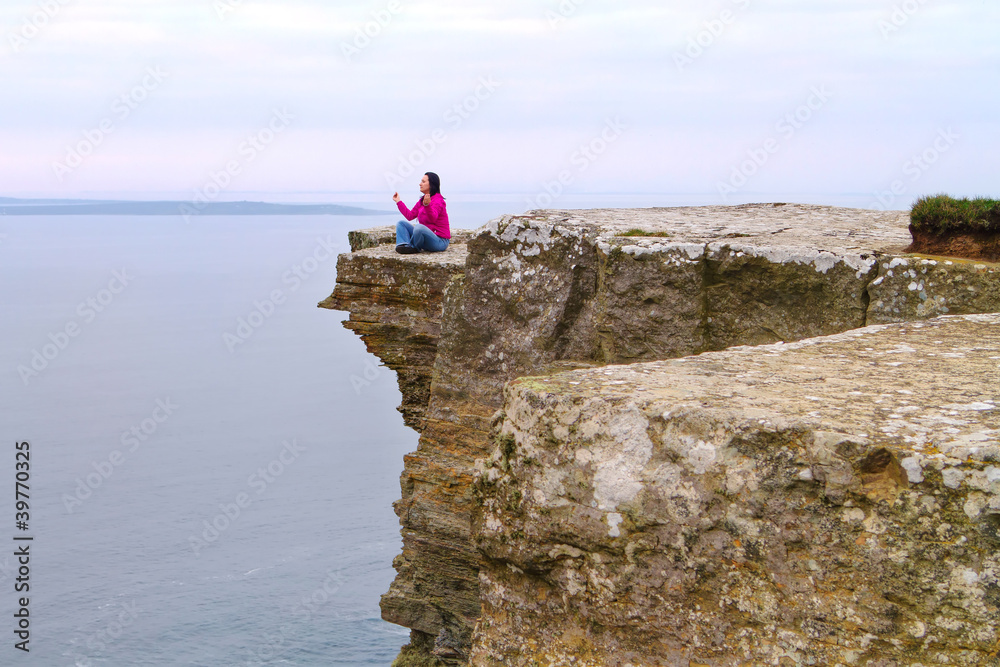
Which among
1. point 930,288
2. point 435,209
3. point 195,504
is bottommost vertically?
point 195,504

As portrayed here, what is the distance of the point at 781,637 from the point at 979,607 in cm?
68

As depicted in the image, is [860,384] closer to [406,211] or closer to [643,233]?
[643,233]

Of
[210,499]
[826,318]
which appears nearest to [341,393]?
[210,499]

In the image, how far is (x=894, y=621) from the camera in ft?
9.72

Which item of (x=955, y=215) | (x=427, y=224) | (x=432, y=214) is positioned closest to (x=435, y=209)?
(x=432, y=214)

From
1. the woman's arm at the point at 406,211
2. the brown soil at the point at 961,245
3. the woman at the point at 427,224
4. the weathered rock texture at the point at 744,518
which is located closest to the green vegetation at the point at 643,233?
the brown soil at the point at 961,245

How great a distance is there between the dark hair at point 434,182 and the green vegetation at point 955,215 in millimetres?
9214

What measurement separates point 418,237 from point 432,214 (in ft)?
1.77

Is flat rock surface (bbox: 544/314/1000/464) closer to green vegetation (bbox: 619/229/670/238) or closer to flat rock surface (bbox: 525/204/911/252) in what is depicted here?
flat rock surface (bbox: 525/204/911/252)

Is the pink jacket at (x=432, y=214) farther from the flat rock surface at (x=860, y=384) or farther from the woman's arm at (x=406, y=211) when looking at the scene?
the flat rock surface at (x=860, y=384)

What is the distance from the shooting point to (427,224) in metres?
15.4

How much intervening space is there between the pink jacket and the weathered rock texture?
37.0 feet

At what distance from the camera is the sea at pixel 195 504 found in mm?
52000

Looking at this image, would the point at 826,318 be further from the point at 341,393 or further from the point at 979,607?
the point at 341,393
